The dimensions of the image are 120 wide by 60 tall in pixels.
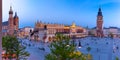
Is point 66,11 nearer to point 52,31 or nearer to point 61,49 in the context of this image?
point 52,31

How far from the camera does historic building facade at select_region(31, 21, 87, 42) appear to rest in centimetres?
352

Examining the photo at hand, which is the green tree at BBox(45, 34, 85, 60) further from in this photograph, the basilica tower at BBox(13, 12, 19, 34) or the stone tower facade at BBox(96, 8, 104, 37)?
the basilica tower at BBox(13, 12, 19, 34)

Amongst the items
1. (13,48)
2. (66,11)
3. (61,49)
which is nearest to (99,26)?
(66,11)

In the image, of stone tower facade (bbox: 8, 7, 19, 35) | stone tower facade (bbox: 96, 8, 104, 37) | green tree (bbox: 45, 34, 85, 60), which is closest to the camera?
stone tower facade (bbox: 8, 7, 19, 35)

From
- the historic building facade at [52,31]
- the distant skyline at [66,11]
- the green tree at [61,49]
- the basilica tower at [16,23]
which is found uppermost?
the distant skyline at [66,11]

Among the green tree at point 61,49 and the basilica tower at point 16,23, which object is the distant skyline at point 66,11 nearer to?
the basilica tower at point 16,23

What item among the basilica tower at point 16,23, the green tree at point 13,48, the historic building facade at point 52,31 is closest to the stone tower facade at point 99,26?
the historic building facade at point 52,31

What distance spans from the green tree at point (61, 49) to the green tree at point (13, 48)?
0.62 metres

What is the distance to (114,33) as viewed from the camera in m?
3.51

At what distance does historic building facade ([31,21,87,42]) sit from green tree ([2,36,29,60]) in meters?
0.44

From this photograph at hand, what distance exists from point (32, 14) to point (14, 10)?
0.38 m

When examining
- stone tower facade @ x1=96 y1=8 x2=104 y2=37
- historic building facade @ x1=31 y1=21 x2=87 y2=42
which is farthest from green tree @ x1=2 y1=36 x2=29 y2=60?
stone tower facade @ x1=96 y1=8 x2=104 y2=37

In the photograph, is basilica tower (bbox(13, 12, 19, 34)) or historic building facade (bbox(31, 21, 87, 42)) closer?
→ basilica tower (bbox(13, 12, 19, 34))

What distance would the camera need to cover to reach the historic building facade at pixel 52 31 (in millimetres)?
3521
